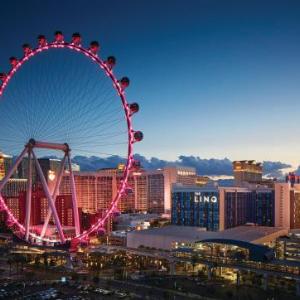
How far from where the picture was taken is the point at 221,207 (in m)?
43.2

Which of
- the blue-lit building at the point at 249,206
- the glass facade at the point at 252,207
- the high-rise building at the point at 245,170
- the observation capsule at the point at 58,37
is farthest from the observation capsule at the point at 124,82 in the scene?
the high-rise building at the point at 245,170

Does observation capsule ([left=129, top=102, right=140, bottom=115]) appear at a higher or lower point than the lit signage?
higher

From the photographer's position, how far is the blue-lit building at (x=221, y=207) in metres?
43.4

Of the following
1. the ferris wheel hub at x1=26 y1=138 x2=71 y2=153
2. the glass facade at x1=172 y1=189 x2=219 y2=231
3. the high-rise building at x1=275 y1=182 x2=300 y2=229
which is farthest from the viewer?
the high-rise building at x1=275 y1=182 x2=300 y2=229

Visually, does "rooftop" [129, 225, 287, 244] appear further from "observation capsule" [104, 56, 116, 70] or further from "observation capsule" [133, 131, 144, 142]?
"observation capsule" [104, 56, 116, 70]

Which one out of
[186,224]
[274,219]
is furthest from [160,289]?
[274,219]

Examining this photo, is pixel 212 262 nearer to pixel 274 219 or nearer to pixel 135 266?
pixel 135 266

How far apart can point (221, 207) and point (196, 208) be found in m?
2.53

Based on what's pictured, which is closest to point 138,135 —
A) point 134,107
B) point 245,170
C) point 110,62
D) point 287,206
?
point 134,107

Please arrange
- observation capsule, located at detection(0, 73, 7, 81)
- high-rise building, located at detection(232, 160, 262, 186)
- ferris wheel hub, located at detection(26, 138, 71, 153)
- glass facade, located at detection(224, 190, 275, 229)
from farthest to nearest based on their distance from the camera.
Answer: high-rise building, located at detection(232, 160, 262, 186)
glass facade, located at detection(224, 190, 275, 229)
ferris wheel hub, located at detection(26, 138, 71, 153)
observation capsule, located at detection(0, 73, 7, 81)

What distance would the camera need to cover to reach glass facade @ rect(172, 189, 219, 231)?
142 ft

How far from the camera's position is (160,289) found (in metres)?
23.5

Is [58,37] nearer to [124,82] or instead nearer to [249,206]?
[124,82]

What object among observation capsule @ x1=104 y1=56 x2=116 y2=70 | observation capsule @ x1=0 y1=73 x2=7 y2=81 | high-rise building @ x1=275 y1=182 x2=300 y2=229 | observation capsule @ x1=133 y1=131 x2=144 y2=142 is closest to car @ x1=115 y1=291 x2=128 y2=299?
observation capsule @ x1=133 y1=131 x2=144 y2=142
